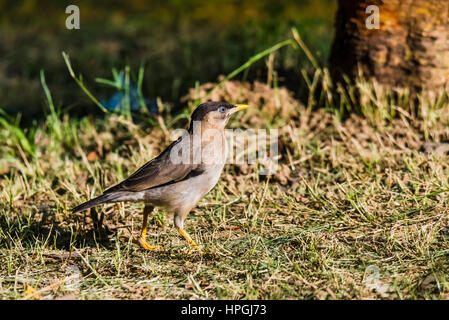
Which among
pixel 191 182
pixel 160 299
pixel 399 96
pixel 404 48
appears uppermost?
pixel 404 48

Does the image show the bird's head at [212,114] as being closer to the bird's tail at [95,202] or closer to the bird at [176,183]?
the bird at [176,183]

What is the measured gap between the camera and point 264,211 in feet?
15.7

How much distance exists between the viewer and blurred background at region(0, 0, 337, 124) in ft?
23.7

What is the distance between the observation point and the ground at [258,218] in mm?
3773

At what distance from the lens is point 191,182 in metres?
4.44

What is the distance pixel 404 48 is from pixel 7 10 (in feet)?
24.3

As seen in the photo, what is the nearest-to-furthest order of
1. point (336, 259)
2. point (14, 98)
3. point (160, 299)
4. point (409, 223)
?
point (160, 299) < point (336, 259) < point (409, 223) < point (14, 98)

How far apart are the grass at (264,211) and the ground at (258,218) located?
0.01 metres

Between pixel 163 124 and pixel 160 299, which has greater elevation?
pixel 163 124

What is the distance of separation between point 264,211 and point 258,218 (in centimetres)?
12
